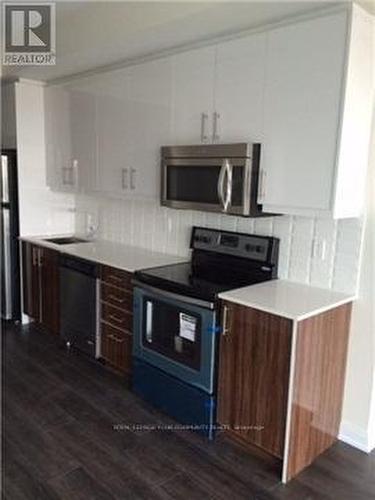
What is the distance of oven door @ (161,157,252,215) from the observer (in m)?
2.42

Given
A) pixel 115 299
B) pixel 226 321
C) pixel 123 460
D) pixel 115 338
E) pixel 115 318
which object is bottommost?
pixel 123 460

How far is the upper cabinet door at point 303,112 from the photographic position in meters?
2.07

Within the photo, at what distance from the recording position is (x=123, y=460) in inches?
91.4

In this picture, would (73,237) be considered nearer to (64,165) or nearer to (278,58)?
(64,165)

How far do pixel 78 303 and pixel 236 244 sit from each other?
1.38m

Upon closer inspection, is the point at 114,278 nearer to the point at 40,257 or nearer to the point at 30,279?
the point at 40,257

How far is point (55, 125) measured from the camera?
157 inches

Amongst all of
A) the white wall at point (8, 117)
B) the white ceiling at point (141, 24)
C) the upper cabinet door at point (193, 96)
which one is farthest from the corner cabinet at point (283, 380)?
the white wall at point (8, 117)

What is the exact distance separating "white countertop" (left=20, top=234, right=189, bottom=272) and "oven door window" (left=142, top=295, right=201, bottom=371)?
1.18 feet

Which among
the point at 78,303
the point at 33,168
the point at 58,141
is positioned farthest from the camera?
the point at 33,168

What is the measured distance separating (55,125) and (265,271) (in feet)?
8.06

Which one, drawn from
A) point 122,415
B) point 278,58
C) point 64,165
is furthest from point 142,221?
point 278,58

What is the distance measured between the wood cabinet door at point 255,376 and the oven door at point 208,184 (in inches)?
23.4

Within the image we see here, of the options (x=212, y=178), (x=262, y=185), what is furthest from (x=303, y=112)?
(x=212, y=178)
